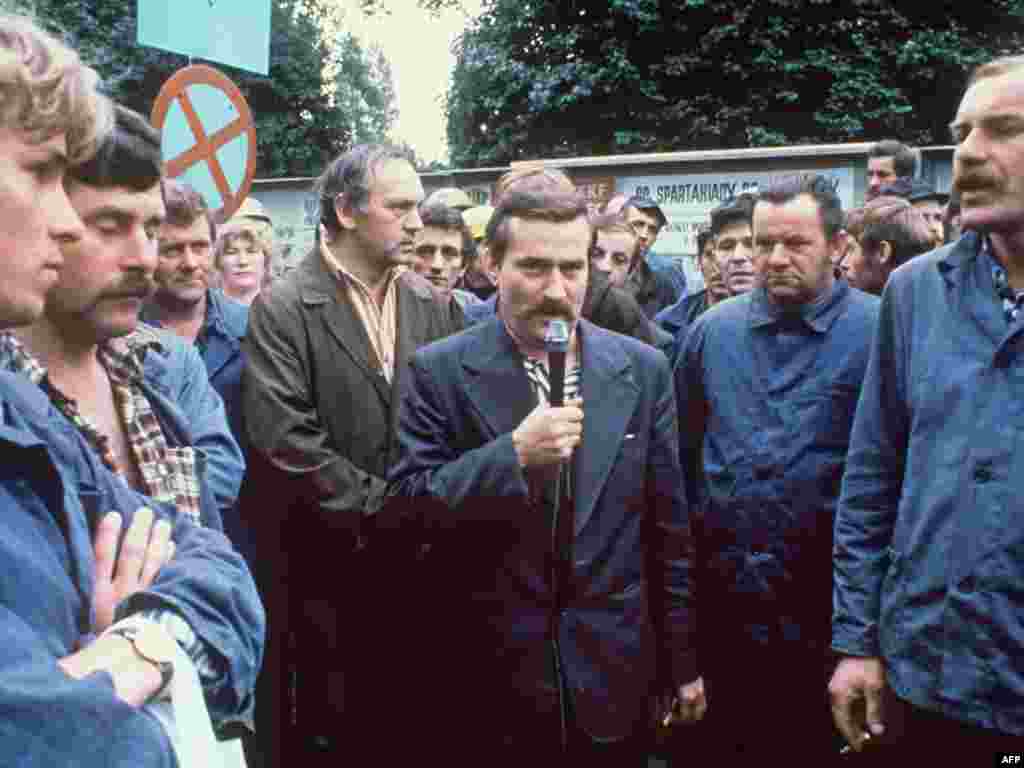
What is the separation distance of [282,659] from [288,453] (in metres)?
0.89

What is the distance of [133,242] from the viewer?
2.81m

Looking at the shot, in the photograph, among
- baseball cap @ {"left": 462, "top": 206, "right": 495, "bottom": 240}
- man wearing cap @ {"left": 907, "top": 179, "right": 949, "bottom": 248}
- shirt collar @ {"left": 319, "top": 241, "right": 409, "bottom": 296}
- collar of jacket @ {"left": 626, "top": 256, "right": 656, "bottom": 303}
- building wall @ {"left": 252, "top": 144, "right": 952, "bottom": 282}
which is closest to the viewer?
shirt collar @ {"left": 319, "top": 241, "right": 409, "bottom": 296}

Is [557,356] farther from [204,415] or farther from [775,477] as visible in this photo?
[775,477]

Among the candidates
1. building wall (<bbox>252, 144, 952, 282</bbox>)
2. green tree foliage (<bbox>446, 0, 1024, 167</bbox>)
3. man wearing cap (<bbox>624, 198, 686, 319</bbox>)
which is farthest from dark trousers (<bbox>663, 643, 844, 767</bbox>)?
green tree foliage (<bbox>446, 0, 1024, 167</bbox>)

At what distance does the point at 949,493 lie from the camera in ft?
9.98

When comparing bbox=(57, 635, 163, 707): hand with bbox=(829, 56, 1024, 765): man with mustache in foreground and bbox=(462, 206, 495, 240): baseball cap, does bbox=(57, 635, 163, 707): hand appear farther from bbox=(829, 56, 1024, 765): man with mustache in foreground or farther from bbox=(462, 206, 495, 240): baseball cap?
bbox=(462, 206, 495, 240): baseball cap

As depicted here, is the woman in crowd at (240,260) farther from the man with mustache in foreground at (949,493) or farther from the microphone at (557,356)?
the man with mustache in foreground at (949,493)

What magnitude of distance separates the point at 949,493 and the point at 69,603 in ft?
6.73

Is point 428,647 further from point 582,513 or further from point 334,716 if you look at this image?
point 334,716

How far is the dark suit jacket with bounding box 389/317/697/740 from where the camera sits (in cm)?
363

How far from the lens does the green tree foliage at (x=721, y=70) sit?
23.4 m

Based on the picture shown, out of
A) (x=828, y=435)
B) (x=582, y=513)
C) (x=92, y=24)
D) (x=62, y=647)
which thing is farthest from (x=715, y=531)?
(x=92, y=24)

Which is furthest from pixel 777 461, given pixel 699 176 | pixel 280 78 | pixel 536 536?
pixel 280 78

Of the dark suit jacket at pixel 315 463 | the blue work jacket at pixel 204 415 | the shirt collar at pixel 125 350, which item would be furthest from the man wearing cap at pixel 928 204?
the shirt collar at pixel 125 350
